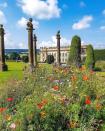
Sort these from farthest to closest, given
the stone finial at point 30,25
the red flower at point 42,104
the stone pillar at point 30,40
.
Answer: the stone finial at point 30,25
the stone pillar at point 30,40
the red flower at point 42,104

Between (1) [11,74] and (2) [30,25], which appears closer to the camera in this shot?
(1) [11,74]

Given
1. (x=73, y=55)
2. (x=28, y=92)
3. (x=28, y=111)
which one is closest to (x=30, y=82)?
(x=28, y=92)

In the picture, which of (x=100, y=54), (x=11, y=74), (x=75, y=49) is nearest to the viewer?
(x=11, y=74)

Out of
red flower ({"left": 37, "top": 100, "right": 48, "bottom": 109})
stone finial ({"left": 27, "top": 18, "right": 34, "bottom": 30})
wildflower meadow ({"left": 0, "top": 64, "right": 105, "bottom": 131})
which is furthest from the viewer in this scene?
stone finial ({"left": 27, "top": 18, "right": 34, "bottom": 30})

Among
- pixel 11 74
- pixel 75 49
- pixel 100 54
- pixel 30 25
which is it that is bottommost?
pixel 11 74

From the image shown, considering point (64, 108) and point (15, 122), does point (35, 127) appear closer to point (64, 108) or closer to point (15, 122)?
point (15, 122)

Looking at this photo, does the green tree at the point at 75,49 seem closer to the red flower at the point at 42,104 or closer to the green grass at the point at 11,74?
the green grass at the point at 11,74

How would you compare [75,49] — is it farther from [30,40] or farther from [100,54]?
[100,54]

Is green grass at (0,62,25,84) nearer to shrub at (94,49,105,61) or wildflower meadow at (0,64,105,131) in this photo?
wildflower meadow at (0,64,105,131)

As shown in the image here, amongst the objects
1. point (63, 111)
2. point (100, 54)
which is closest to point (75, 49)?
point (100, 54)

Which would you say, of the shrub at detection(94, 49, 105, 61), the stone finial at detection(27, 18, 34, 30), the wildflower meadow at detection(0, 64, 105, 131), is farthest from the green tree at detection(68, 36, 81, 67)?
the wildflower meadow at detection(0, 64, 105, 131)

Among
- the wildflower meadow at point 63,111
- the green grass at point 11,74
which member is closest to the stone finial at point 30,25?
the green grass at point 11,74

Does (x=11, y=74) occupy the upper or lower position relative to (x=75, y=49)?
lower

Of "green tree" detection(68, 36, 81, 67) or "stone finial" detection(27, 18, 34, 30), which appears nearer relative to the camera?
"stone finial" detection(27, 18, 34, 30)
